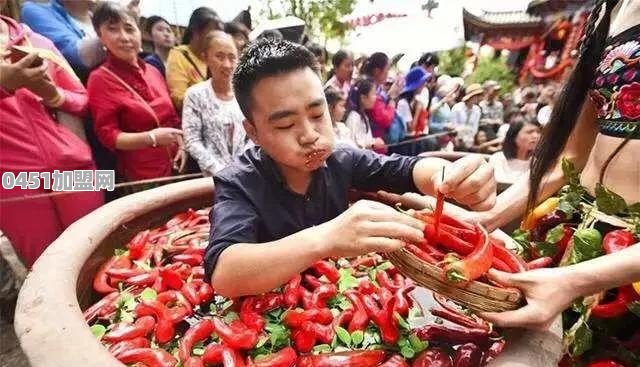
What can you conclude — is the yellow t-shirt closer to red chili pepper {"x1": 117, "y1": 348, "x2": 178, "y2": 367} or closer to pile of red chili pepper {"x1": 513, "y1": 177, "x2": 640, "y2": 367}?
red chili pepper {"x1": 117, "y1": 348, "x2": 178, "y2": 367}

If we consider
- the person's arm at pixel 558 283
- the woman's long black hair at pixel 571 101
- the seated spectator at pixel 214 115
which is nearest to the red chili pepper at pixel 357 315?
the person's arm at pixel 558 283

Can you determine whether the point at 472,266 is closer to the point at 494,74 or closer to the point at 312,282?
the point at 312,282

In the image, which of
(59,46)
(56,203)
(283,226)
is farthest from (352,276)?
(59,46)

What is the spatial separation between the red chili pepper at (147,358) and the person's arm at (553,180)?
1257mm

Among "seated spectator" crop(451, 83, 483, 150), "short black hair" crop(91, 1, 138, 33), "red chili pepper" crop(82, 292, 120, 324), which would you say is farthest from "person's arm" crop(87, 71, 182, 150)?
"seated spectator" crop(451, 83, 483, 150)

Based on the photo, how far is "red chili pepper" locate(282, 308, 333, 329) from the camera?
140 cm

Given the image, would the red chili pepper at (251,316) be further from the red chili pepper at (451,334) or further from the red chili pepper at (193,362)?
the red chili pepper at (451,334)

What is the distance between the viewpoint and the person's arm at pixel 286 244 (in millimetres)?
1128

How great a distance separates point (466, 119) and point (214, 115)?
6348 mm

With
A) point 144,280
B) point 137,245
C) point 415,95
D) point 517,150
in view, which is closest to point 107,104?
point 137,245

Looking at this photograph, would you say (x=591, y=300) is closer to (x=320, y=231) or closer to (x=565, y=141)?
(x=565, y=141)

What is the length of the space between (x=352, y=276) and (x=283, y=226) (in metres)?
0.36

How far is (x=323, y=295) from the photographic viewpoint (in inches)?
61.6

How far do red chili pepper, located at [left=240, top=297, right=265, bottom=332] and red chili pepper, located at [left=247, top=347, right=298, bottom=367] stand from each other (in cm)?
11
